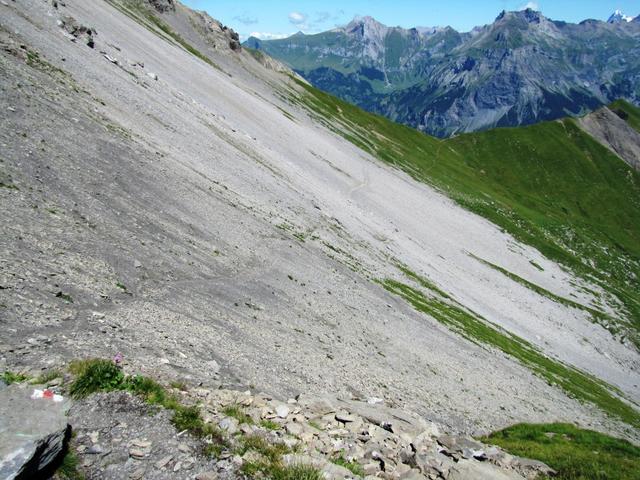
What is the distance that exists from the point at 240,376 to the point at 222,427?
19.0 ft

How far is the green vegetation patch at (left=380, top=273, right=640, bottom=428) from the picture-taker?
1516 inches

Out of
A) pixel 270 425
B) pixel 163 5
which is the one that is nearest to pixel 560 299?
pixel 270 425

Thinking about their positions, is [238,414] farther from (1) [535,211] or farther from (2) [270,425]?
(1) [535,211]

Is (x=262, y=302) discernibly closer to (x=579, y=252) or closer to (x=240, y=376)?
(x=240, y=376)

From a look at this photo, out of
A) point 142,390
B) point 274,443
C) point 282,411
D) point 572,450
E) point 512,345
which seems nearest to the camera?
point 274,443

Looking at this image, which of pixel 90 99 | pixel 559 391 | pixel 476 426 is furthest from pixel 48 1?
pixel 559 391

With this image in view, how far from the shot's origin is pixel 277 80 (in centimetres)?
15762

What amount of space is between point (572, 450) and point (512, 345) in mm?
24211

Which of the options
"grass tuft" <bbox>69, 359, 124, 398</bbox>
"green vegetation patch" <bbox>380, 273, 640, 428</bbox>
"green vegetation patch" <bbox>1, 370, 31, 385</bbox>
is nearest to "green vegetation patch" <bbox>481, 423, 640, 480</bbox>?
"green vegetation patch" <bbox>380, 273, 640, 428</bbox>

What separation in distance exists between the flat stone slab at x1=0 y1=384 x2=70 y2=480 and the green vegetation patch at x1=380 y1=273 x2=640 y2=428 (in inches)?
1220

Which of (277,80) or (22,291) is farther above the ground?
(277,80)

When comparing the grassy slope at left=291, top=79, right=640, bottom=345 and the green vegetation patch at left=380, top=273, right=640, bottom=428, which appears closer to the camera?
the green vegetation patch at left=380, top=273, right=640, bottom=428

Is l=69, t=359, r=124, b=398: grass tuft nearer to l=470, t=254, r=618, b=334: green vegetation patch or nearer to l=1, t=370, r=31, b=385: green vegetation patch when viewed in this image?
l=1, t=370, r=31, b=385: green vegetation patch

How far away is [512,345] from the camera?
43.8 meters
